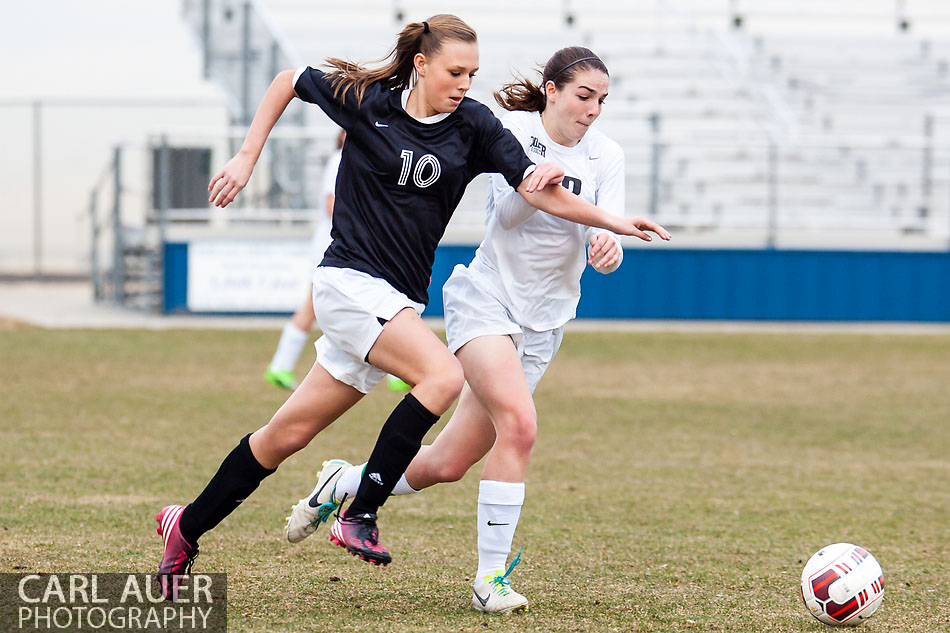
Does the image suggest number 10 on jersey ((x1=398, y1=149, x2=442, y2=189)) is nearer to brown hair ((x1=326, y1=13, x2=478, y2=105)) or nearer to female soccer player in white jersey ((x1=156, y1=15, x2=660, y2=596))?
female soccer player in white jersey ((x1=156, y1=15, x2=660, y2=596))

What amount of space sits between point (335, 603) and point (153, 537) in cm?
133

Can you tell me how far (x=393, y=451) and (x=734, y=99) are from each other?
65.7ft

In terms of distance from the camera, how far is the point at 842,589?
421 cm

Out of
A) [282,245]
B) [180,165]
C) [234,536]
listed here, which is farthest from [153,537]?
[180,165]

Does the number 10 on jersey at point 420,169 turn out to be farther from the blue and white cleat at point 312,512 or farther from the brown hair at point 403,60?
the blue and white cleat at point 312,512

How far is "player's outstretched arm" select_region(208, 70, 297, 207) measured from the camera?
14.4 ft

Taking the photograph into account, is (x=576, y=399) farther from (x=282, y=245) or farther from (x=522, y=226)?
(x=282, y=245)

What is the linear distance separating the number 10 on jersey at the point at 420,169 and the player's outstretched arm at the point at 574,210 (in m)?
0.30

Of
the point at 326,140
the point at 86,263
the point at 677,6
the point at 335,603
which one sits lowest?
the point at 86,263

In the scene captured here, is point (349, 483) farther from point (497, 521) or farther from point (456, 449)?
point (497, 521)

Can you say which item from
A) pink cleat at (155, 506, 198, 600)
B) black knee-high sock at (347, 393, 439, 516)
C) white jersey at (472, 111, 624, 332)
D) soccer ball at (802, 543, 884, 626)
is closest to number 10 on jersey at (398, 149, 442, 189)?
white jersey at (472, 111, 624, 332)

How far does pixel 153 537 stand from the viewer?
5.38 meters

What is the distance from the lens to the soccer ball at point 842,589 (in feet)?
13.8

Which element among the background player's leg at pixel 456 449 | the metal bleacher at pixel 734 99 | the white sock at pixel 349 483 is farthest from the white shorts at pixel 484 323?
the metal bleacher at pixel 734 99
